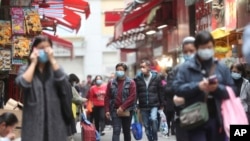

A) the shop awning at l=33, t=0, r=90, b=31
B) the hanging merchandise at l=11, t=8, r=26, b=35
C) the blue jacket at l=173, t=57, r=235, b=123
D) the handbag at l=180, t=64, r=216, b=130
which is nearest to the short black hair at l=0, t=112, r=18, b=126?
the blue jacket at l=173, t=57, r=235, b=123

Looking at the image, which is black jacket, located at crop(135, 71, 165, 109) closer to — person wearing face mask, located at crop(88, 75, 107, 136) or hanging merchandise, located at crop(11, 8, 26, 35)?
hanging merchandise, located at crop(11, 8, 26, 35)

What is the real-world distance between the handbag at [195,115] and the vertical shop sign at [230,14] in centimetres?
728

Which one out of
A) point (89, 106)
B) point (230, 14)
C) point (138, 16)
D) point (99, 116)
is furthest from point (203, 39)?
point (138, 16)

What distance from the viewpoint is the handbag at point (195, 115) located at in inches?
264

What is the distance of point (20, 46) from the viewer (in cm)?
1188

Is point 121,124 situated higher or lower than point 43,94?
lower

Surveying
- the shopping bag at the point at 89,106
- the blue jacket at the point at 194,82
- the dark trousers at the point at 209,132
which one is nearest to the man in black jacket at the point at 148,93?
the shopping bag at the point at 89,106

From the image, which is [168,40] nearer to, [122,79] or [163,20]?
[163,20]

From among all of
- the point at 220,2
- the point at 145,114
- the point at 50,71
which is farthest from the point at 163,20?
the point at 50,71

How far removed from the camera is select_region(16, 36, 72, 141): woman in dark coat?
→ 7.11 metres

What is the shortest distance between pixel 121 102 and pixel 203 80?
572 cm

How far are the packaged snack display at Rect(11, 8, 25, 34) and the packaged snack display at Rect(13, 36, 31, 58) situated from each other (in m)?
0.13

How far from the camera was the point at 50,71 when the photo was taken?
7.27 m

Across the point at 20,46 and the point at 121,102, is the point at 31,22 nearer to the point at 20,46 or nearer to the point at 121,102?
the point at 20,46
